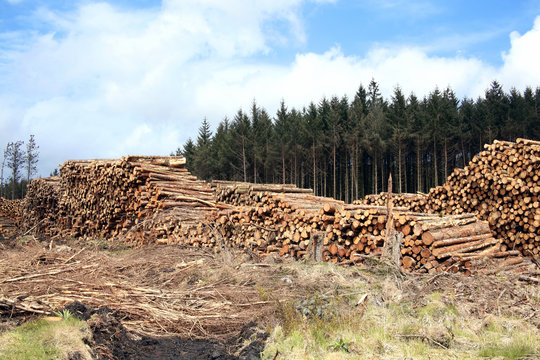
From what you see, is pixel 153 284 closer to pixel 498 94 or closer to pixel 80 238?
pixel 80 238

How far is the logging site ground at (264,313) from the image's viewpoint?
462cm

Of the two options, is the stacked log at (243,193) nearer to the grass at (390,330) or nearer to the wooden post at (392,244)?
the wooden post at (392,244)

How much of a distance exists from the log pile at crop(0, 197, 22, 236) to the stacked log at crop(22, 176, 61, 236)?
387 cm

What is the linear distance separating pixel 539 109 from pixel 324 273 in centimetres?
4468

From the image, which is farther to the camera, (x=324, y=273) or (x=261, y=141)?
(x=261, y=141)

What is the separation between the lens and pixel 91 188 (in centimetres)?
1614

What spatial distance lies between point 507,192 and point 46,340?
10494mm

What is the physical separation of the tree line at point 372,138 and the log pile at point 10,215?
66.7 feet

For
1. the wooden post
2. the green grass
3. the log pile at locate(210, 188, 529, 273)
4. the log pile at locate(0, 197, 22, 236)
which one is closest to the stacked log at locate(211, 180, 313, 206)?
the log pile at locate(210, 188, 529, 273)

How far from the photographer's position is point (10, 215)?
2695cm

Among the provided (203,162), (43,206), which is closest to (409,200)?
(43,206)

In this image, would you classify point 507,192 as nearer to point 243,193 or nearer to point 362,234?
point 362,234

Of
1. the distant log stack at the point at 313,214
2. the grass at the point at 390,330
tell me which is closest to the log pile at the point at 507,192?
the distant log stack at the point at 313,214

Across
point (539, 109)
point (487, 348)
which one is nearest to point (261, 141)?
point (539, 109)
